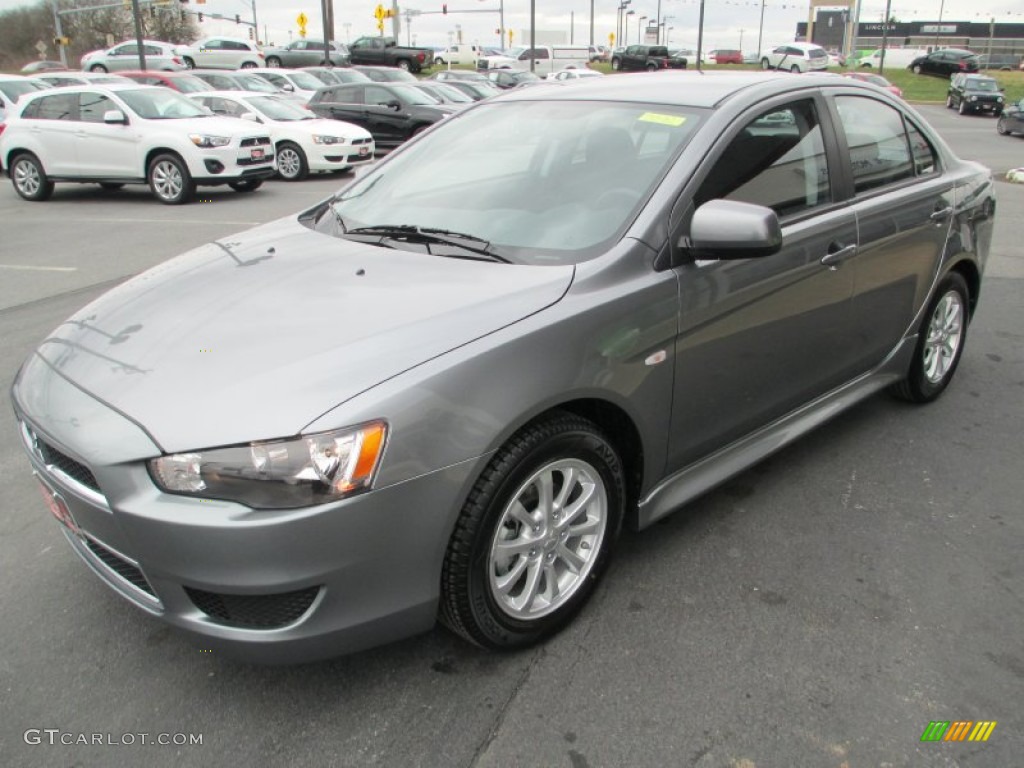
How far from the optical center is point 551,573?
8.58 ft

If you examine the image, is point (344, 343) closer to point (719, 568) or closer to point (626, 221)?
point (626, 221)

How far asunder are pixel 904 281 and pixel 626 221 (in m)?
1.85

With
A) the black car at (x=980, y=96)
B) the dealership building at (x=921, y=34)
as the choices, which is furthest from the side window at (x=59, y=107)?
the dealership building at (x=921, y=34)

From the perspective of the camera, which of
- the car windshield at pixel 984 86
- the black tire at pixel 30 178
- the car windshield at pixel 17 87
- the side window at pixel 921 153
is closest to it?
the side window at pixel 921 153

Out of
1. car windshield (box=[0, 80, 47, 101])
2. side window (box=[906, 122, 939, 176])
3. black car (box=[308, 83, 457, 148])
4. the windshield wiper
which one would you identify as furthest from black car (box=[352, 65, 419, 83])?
the windshield wiper

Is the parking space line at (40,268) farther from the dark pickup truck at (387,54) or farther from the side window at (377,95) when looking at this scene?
the dark pickup truck at (387,54)

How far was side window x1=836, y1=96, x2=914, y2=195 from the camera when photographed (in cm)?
367

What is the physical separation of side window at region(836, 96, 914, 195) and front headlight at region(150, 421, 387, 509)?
2.67 metres

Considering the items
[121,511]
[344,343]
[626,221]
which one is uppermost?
[626,221]

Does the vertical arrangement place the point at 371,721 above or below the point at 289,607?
below

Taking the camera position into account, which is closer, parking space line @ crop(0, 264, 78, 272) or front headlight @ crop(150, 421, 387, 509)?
front headlight @ crop(150, 421, 387, 509)

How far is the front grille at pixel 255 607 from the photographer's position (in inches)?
82.8

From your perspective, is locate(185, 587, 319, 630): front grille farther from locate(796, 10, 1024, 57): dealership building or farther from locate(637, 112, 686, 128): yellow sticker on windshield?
locate(796, 10, 1024, 57): dealership building

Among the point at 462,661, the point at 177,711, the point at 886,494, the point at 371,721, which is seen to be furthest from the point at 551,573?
the point at 886,494
